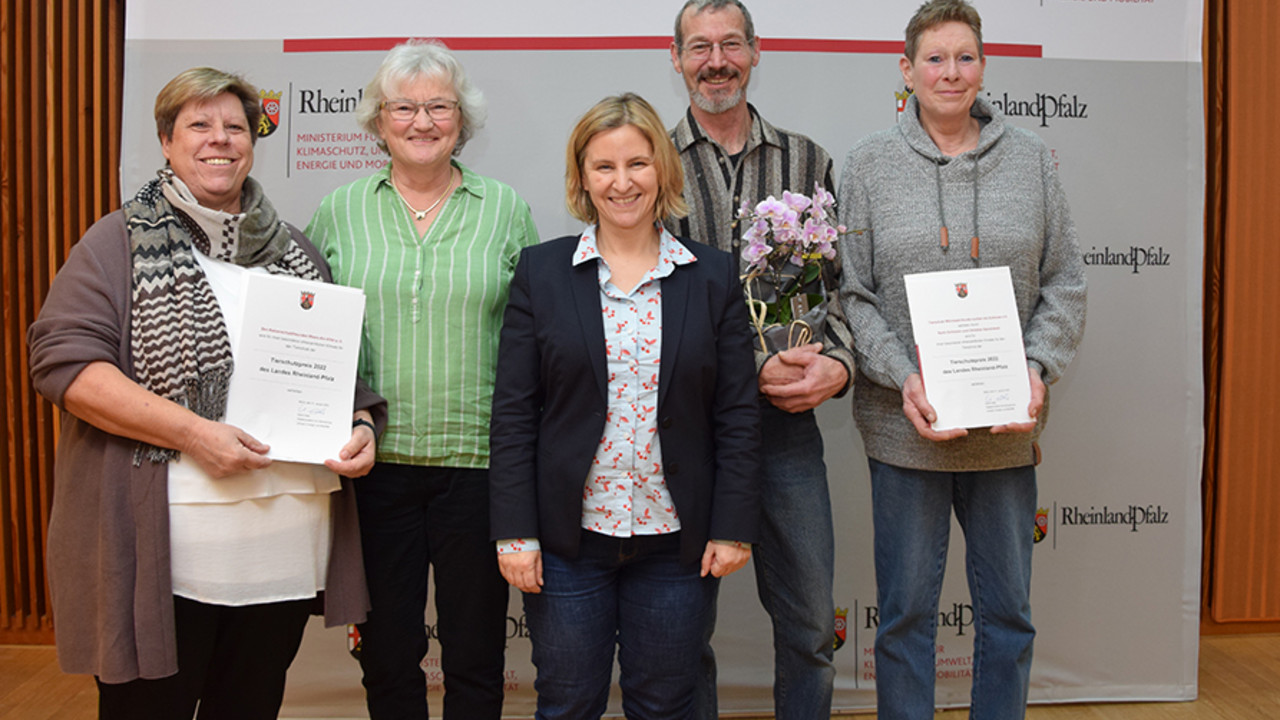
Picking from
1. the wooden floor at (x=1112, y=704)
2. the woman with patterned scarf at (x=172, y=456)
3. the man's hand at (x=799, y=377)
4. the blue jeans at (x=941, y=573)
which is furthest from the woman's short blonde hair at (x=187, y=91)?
the wooden floor at (x=1112, y=704)

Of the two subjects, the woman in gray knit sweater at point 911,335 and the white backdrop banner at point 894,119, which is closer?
the woman in gray knit sweater at point 911,335

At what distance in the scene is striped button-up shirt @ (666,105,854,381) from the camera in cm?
228

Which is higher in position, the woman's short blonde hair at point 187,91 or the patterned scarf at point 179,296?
the woman's short blonde hair at point 187,91

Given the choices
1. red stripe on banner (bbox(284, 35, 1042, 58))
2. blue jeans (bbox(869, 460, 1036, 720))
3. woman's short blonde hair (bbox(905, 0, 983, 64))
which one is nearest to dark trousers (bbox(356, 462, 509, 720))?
blue jeans (bbox(869, 460, 1036, 720))

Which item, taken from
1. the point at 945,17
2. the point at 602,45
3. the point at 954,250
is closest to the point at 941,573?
the point at 954,250

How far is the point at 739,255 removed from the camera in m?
2.25

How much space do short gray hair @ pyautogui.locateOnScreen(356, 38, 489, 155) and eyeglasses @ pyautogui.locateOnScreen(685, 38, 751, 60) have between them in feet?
1.93

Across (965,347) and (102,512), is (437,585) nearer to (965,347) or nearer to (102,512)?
(102,512)

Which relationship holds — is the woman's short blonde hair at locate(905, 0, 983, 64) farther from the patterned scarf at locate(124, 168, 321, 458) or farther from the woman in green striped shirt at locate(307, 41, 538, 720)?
the patterned scarf at locate(124, 168, 321, 458)

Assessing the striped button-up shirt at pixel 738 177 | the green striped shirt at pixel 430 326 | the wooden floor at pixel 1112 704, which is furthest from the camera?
the wooden floor at pixel 1112 704

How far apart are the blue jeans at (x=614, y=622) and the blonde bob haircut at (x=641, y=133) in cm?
76

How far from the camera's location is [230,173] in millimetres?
1855

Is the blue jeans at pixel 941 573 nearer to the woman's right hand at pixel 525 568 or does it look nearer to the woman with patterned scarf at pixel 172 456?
the woman's right hand at pixel 525 568

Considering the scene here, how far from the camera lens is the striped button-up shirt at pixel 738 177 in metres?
2.28
